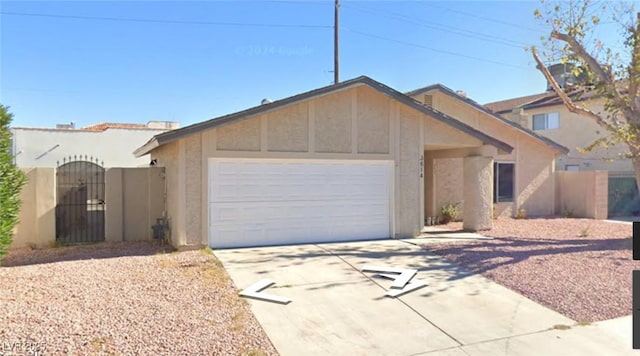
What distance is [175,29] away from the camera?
19.2 metres

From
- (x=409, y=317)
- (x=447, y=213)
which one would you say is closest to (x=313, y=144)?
(x=409, y=317)

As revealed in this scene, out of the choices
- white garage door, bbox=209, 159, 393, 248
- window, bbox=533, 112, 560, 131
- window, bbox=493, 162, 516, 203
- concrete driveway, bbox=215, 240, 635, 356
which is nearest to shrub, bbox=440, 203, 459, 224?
window, bbox=493, 162, 516, 203

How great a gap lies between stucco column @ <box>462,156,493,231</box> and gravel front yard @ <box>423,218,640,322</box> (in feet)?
1.45

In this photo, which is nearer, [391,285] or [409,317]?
[409,317]

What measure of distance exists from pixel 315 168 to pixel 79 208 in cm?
653

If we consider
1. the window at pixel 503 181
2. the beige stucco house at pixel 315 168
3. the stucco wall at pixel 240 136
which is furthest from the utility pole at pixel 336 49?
the stucco wall at pixel 240 136

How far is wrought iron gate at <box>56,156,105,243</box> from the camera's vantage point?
1059 cm

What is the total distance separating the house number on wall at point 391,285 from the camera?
243 inches

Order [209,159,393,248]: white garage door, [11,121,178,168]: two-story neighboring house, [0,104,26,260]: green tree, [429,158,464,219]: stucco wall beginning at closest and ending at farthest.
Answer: [0,104,26,260]: green tree, [209,159,393,248]: white garage door, [429,158,464,219]: stucco wall, [11,121,178,168]: two-story neighboring house

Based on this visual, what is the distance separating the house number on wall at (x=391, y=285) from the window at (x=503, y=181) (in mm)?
10154

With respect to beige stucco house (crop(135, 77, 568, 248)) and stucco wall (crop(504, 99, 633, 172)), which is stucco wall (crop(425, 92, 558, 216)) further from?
stucco wall (crop(504, 99, 633, 172))

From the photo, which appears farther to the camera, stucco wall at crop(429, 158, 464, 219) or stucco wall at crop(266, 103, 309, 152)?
stucco wall at crop(429, 158, 464, 219)

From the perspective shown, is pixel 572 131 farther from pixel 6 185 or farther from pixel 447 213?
pixel 6 185

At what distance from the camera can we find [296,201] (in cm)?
1034
